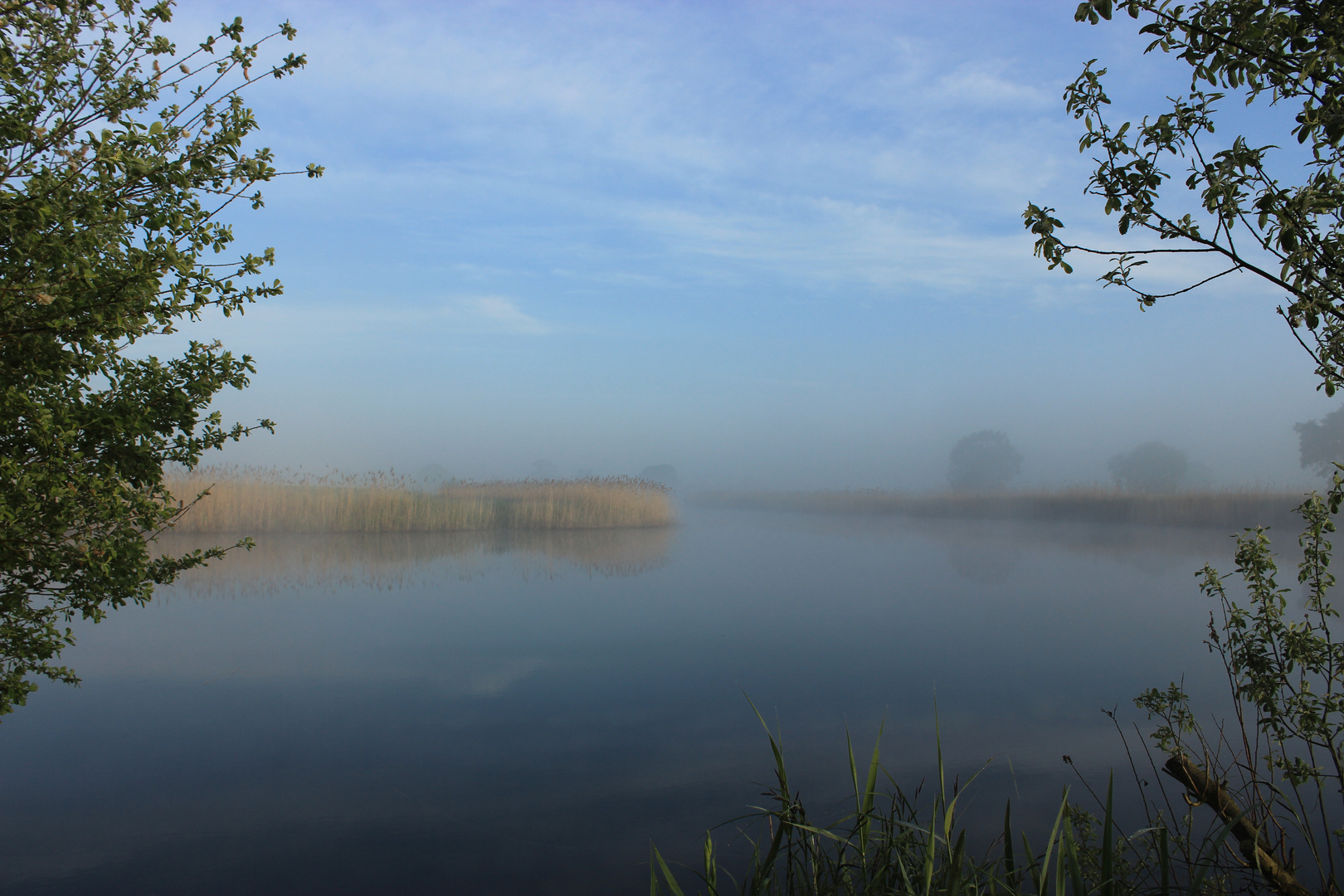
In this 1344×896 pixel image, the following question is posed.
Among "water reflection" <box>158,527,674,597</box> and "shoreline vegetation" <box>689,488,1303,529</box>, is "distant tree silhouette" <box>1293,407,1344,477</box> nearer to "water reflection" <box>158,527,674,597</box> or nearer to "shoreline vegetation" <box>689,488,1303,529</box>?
"shoreline vegetation" <box>689,488,1303,529</box>

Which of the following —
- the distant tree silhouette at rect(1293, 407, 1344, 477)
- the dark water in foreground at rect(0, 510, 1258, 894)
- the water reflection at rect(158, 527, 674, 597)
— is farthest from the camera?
the distant tree silhouette at rect(1293, 407, 1344, 477)

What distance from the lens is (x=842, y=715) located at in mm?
3537

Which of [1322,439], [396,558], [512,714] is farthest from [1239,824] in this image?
[1322,439]

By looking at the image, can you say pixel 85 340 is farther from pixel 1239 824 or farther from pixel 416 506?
pixel 416 506

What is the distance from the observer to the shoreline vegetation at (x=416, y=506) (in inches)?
432

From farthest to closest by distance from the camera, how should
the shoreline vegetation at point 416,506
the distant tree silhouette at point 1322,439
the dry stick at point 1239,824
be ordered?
the distant tree silhouette at point 1322,439
the shoreline vegetation at point 416,506
the dry stick at point 1239,824

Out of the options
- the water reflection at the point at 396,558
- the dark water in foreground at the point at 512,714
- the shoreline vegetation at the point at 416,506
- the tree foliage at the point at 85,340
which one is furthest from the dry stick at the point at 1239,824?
the shoreline vegetation at the point at 416,506

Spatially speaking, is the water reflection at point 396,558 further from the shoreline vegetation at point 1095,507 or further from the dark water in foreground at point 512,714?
the shoreline vegetation at point 1095,507

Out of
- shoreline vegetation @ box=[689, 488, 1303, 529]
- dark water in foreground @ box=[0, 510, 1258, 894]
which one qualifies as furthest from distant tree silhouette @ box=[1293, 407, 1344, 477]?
dark water in foreground @ box=[0, 510, 1258, 894]

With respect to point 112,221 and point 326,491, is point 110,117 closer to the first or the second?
point 112,221

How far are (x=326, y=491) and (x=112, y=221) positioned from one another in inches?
428

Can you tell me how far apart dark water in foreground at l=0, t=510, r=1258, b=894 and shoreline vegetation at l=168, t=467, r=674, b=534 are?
3.77 meters

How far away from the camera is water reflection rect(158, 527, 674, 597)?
7496 mm

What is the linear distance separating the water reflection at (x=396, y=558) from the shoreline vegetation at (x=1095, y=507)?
8.61m
